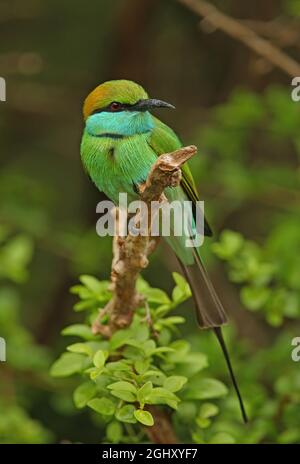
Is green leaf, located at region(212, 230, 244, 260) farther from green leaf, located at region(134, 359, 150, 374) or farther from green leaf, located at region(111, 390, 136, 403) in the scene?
green leaf, located at region(111, 390, 136, 403)

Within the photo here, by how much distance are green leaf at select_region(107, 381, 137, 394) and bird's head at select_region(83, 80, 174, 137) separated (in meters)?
0.58

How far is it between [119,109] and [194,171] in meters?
1.13

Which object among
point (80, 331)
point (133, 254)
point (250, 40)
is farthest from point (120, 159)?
point (250, 40)

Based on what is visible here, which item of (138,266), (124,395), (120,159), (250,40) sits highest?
(250,40)

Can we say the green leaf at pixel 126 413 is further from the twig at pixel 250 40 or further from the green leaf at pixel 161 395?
the twig at pixel 250 40

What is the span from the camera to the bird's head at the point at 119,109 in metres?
1.88

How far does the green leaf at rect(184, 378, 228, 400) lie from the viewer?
1920 mm

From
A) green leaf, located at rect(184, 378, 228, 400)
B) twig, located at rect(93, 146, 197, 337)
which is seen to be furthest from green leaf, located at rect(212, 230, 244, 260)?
green leaf, located at rect(184, 378, 228, 400)

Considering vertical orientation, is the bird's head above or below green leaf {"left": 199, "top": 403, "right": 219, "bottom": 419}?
above

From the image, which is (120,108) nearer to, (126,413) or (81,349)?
(81,349)

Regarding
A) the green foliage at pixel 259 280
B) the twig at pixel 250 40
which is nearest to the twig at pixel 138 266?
the green foliage at pixel 259 280

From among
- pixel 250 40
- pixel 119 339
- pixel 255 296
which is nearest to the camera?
pixel 119 339

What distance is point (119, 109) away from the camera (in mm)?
1896
